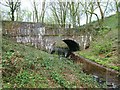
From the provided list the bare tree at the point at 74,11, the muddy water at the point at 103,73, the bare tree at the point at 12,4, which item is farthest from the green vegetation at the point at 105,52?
the bare tree at the point at 12,4

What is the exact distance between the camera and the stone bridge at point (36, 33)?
57.0 ft

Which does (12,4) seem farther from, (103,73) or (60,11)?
(103,73)

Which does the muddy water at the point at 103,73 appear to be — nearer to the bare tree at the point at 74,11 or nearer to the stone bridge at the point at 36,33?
the stone bridge at the point at 36,33

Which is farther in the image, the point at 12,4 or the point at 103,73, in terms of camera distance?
the point at 12,4

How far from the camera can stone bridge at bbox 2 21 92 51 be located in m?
17.4

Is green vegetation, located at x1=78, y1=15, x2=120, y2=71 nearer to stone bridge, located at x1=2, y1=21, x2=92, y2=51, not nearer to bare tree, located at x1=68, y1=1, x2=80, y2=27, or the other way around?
stone bridge, located at x1=2, y1=21, x2=92, y2=51

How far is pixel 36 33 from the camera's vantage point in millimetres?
18781

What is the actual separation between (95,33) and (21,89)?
17468mm

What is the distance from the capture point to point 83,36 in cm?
2359

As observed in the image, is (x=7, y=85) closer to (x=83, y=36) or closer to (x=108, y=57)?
(x=108, y=57)

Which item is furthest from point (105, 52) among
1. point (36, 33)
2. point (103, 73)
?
point (36, 33)

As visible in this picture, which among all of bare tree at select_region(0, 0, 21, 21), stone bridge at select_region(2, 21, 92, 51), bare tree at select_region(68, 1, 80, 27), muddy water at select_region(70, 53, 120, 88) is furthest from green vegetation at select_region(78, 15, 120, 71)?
bare tree at select_region(0, 0, 21, 21)

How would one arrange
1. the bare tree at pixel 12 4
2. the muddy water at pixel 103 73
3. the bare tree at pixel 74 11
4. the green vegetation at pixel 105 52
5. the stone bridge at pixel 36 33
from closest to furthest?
the muddy water at pixel 103 73
the green vegetation at pixel 105 52
the stone bridge at pixel 36 33
the bare tree at pixel 12 4
the bare tree at pixel 74 11

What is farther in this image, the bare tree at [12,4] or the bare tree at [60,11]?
the bare tree at [60,11]
